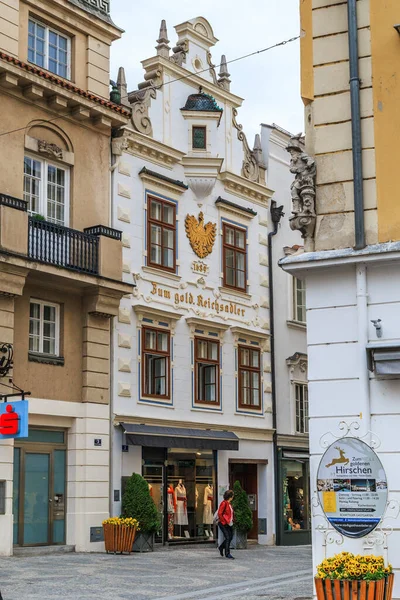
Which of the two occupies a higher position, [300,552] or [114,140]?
[114,140]

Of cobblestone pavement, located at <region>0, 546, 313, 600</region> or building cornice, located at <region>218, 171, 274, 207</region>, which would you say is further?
building cornice, located at <region>218, 171, 274, 207</region>

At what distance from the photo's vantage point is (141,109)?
26688 mm

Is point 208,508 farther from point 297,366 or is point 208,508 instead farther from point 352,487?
point 352,487

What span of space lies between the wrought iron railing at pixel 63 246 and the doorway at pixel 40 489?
3978 mm

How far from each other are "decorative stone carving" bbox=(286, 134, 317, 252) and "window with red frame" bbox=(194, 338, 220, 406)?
15173mm

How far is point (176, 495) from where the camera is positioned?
26.3 meters

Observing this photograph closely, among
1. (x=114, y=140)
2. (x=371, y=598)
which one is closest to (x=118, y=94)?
(x=114, y=140)

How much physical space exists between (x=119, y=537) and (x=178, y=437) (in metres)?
3.93

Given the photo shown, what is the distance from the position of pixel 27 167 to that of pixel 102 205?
2374 mm

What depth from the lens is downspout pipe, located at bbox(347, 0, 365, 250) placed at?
39.7 ft

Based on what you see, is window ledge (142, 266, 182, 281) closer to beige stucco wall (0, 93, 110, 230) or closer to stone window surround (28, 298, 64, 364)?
beige stucco wall (0, 93, 110, 230)

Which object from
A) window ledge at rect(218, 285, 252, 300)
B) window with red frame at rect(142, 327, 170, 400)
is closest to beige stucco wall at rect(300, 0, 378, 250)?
window with red frame at rect(142, 327, 170, 400)

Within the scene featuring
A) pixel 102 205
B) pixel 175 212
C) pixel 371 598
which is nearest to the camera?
pixel 371 598

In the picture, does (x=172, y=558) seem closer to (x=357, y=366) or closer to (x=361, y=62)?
(x=357, y=366)
